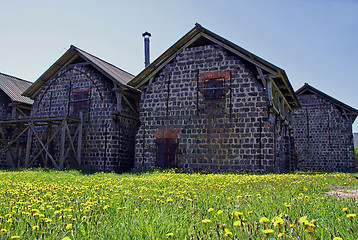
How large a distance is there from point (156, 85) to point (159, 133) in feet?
7.87

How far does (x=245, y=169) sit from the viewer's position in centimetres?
1317

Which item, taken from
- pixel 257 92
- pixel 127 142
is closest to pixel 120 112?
pixel 127 142

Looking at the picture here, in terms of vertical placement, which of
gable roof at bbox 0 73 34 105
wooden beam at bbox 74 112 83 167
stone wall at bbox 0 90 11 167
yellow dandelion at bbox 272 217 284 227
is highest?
gable roof at bbox 0 73 34 105

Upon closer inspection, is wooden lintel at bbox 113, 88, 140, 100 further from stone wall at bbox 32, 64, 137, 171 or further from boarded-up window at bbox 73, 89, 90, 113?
boarded-up window at bbox 73, 89, 90, 113

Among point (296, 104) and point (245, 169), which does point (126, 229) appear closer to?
point (245, 169)

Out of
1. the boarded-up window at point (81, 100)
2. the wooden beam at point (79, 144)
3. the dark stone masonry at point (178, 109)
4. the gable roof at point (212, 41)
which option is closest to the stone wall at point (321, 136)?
the dark stone masonry at point (178, 109)

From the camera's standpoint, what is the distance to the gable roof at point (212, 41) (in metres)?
13.4

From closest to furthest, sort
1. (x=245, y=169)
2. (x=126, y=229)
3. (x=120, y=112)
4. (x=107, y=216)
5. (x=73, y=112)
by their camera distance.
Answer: (x=126, y=229)
(x=107, y=216)
(x=245, y=169)
(x=120, y=112)
(x=73, y=112)

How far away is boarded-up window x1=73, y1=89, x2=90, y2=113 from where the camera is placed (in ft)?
56.9

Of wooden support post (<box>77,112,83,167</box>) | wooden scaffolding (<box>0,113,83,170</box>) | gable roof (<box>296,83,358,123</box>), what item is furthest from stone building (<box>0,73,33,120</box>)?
gable roof (<box>296,83,358,123</box>)

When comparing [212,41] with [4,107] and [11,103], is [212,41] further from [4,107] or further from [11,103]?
[4,107]

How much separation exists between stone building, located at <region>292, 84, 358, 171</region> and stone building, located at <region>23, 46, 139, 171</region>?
516 inches

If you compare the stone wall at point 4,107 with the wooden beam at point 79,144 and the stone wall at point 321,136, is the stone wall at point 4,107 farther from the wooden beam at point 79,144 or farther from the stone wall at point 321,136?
the stone wall at point 321,136

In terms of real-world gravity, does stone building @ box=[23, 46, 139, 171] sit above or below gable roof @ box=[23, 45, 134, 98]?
below
